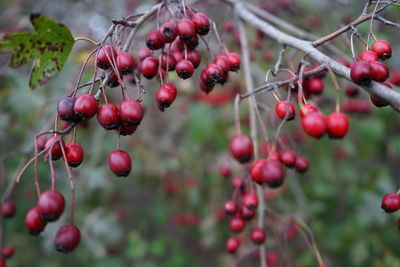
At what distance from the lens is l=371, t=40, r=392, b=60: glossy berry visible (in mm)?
1482

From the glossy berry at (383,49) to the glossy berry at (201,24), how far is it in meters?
0.78

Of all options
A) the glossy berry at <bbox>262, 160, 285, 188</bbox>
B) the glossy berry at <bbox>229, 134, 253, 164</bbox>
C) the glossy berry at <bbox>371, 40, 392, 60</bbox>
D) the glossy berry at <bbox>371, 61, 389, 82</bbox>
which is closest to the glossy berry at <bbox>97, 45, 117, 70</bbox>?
the glossy berry at <bbox>229, 134, 253, 164</bbox>

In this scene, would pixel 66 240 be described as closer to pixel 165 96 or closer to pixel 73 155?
pixel 73 155

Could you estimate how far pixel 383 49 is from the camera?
1486mm

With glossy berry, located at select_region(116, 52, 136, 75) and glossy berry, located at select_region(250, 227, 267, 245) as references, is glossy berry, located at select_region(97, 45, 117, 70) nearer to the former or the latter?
glossy berry, located at select_region(116, 52, 136, 75)

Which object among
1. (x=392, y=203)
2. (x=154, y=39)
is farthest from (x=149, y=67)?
(x=392, y=203)

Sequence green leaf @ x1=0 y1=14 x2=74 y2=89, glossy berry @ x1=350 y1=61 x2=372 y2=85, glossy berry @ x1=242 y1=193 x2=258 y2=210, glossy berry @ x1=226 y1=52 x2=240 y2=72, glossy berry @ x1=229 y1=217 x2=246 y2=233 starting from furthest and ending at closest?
glossy berry @ x1=229 y1=217 x2=246 y2=233, glossy berry @ x1=242 y1=193 x2=258 y2=210, glossy berry @ x1=226 y1=52 x2=240 y2=72, green leaf @ x1=0 y1=14 x2=74 y2=89, glossy berry @ x1=350 y1=61 x2=372 y2=85

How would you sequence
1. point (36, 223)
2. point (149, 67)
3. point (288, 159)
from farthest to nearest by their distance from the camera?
1. point (288, 159)
2. point (149, 67)
3. point (36, 223)

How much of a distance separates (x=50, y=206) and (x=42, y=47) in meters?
0.76

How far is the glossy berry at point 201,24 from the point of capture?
1.53m

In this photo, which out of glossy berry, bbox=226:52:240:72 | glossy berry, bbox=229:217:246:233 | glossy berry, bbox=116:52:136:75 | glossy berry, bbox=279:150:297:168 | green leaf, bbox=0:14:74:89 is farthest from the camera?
glossy berry, bbox=229:217:246:233

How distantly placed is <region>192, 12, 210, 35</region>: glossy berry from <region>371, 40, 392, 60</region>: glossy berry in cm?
78

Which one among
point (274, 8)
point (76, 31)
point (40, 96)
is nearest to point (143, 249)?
point (40, 96)

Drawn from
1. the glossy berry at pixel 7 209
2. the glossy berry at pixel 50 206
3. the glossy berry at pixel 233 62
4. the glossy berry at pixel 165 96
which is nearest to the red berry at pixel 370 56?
the glossy berry at pixel 233 62
